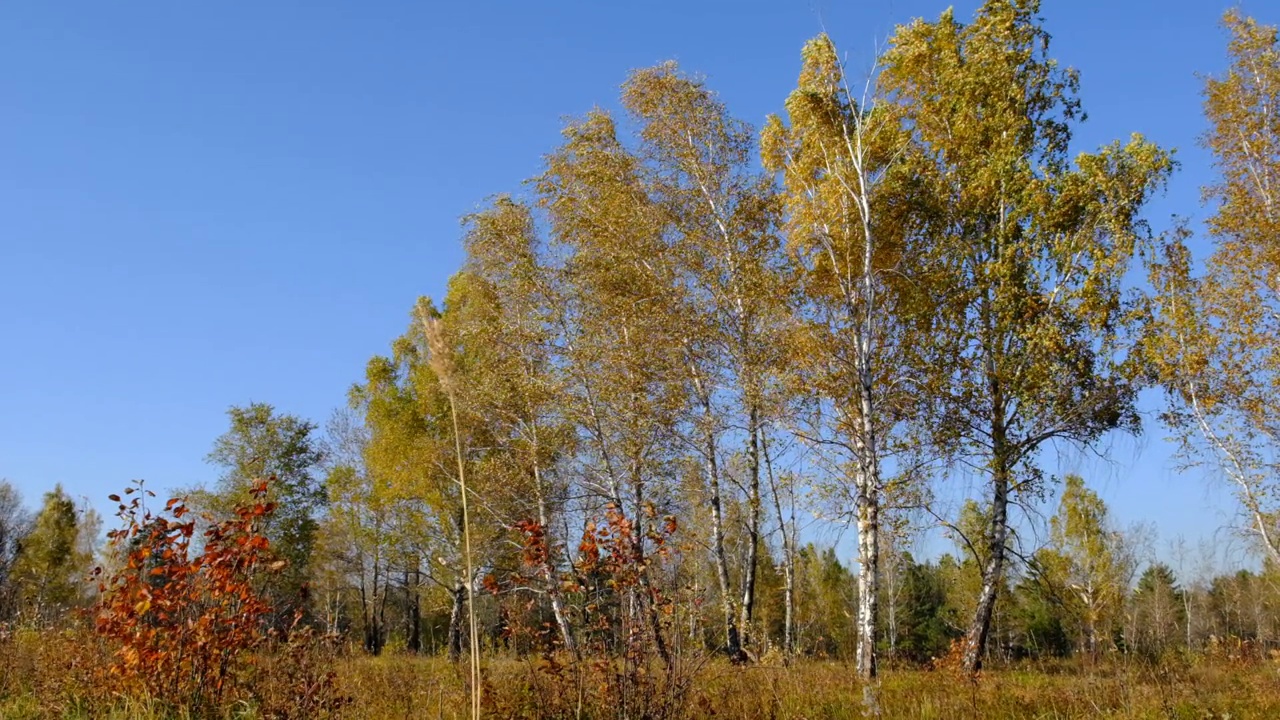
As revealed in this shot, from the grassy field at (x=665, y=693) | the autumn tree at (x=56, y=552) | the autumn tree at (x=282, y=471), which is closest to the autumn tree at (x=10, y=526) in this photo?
the autumn tree at (x=56, y=552)

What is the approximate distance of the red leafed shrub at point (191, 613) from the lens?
561 centimetres

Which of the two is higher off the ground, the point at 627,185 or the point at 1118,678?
the point at 627,185

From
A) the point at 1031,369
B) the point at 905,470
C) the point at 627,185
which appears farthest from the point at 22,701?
the point at 1031,369

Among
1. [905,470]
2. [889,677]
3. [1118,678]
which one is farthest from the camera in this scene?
[905,470]

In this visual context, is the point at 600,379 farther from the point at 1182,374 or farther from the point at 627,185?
the point at 1182,374

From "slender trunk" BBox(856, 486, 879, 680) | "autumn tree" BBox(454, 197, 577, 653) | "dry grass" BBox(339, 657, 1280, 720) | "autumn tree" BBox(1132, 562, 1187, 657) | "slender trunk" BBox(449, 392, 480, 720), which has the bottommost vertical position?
"autumn tree" BBox(1132, 562, 1187, 657)

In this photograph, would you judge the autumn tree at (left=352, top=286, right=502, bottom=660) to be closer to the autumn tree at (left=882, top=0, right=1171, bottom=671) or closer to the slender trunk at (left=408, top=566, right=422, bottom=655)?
the slender trunk at (left=408, top=566, right=422, bottom=655)

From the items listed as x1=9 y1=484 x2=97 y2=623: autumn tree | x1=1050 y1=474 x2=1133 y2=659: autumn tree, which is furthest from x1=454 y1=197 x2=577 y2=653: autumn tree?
x1=9 y1=484 x2=97 y2=623: autumn tree

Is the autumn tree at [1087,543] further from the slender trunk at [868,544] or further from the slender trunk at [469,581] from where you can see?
the slender trunk at [469,581]

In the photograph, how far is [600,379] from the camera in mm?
14445

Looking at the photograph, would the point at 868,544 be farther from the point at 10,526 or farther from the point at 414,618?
the point at 10,526

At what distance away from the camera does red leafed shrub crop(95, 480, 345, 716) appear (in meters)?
5.61

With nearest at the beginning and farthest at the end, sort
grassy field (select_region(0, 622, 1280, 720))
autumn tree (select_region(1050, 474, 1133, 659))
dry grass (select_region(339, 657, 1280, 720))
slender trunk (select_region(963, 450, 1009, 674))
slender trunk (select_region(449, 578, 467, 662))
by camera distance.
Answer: grassy field (select_region(0, 622, 1280, 720))
dry grass (select_region(339, 657, 1280, 720))
slender trunk (select_region(963, 450, 1009, 674))
slender trunk (select_region(449, 578, 467, 662))
autumn tree (select_region(1050, 474, 1133, 659))

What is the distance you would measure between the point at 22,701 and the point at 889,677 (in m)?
9.32
